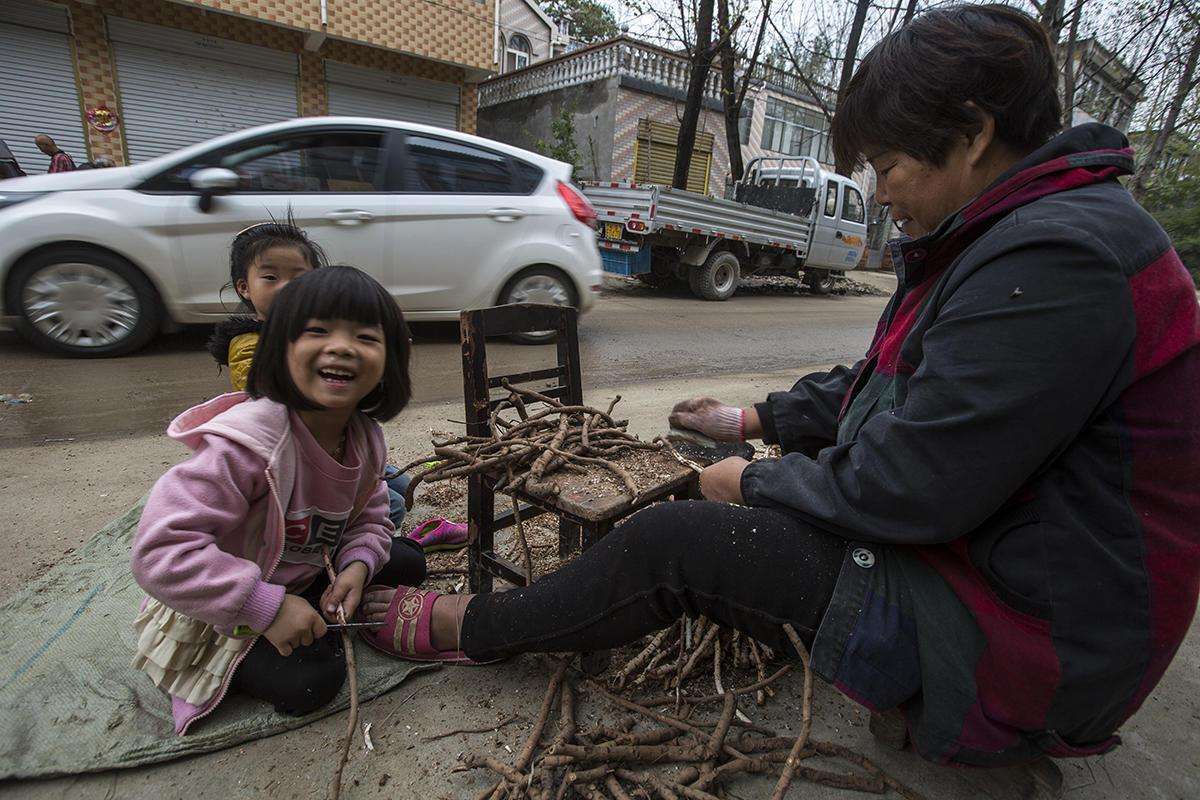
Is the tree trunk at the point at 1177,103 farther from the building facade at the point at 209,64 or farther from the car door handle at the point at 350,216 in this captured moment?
the building facade at the point at 209,64

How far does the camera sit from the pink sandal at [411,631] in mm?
1747

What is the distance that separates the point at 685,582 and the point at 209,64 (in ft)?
44.0

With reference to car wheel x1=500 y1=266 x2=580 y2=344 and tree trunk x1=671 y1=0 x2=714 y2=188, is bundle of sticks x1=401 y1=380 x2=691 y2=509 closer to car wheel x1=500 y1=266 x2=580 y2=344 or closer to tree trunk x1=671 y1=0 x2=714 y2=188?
car wheel x1=500 y1=266 x2=580 y2=344

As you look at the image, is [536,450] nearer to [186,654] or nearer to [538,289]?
[186,654]

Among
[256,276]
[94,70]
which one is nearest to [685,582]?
[256,276]

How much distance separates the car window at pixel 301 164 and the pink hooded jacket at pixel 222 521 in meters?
3.56

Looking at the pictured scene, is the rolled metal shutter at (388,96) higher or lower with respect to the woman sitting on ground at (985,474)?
higher

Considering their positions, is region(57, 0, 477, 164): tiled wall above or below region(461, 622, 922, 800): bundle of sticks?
above

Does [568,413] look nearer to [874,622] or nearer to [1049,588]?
[874,622]

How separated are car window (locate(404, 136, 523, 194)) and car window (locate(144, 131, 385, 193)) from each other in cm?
26

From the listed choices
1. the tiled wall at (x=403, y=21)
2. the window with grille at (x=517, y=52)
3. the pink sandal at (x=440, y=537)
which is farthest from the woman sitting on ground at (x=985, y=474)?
the window with grille at (x=517, y=52)

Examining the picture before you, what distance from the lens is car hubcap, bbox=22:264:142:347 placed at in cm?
418

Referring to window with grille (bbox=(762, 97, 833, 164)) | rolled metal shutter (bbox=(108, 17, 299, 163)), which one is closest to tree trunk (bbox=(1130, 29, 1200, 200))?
window with grille (bbox=(762, 97, 833, 164))

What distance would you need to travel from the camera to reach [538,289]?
18.5 feet
